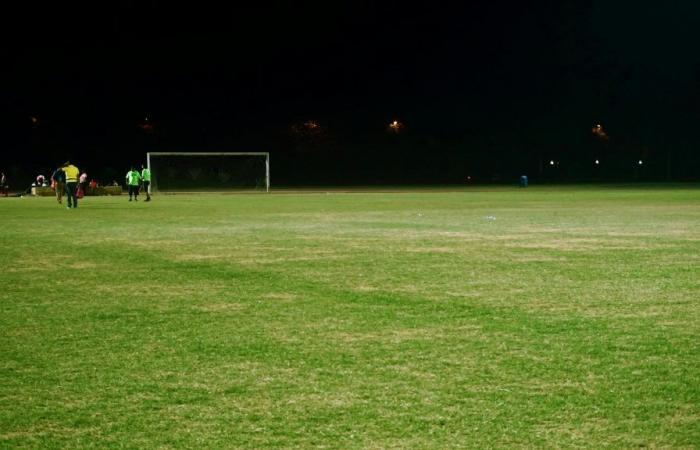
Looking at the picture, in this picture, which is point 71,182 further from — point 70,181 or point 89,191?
point 89,191

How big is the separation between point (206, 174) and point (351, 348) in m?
61.8

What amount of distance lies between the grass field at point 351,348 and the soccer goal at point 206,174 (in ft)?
159

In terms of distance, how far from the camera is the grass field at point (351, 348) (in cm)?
547

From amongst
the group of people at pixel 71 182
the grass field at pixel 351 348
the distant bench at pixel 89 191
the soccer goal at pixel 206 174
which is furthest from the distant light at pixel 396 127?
the grass field at pixel 351 348

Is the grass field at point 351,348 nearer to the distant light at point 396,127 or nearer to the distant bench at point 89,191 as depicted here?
the distant bench at point 89,191

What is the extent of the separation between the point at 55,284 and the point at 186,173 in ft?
183

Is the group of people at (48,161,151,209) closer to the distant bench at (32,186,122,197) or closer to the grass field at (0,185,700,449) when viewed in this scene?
the distant bench at (32,186,122,197)

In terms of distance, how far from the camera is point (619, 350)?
771 centimetres

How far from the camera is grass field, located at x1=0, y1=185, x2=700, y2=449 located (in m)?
5.47

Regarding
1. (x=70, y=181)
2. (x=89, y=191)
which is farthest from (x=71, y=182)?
(x=89, y=191)

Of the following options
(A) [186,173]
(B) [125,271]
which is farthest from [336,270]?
(A) [186,173]

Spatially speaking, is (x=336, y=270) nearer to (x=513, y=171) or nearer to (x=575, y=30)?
(x=513, y=171)

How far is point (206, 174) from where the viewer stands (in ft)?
225

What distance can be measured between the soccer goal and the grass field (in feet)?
159
